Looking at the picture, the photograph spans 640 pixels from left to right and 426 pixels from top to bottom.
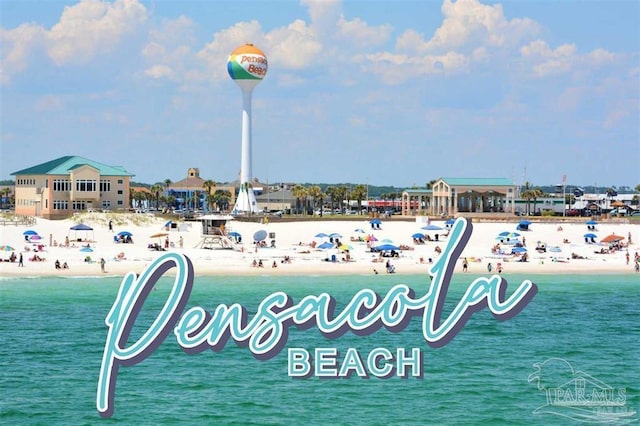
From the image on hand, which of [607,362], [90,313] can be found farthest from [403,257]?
[607,362]

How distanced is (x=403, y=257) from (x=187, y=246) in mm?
16002

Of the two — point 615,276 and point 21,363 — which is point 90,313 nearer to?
point 21,363

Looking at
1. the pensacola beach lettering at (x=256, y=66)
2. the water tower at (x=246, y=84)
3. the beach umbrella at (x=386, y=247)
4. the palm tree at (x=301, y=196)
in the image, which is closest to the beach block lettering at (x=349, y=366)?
the beach umbrella at (x=386, y=247)

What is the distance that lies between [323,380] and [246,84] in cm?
8638

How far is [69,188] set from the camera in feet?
305

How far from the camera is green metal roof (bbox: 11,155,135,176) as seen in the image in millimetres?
93375

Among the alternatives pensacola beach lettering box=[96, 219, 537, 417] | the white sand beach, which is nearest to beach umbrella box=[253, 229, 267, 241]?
the white sand beach

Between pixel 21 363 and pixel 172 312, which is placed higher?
pixel 172 312

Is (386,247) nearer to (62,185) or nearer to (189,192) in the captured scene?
(62,185)

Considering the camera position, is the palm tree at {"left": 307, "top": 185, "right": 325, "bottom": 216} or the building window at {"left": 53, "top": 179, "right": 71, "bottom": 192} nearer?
the building window at {"left": 53, "top": 179, "right": 71, "bottom": 192}

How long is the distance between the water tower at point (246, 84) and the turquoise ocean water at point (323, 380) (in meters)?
64.5

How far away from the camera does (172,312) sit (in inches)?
649

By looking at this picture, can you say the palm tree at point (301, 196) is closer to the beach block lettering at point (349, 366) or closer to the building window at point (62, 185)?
the building window at point (62, 185)

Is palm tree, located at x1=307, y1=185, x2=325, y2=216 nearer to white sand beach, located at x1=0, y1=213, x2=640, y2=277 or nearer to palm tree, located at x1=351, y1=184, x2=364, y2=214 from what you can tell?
palm tree, located at x1=351, y1=184, x2=364, y2=214
